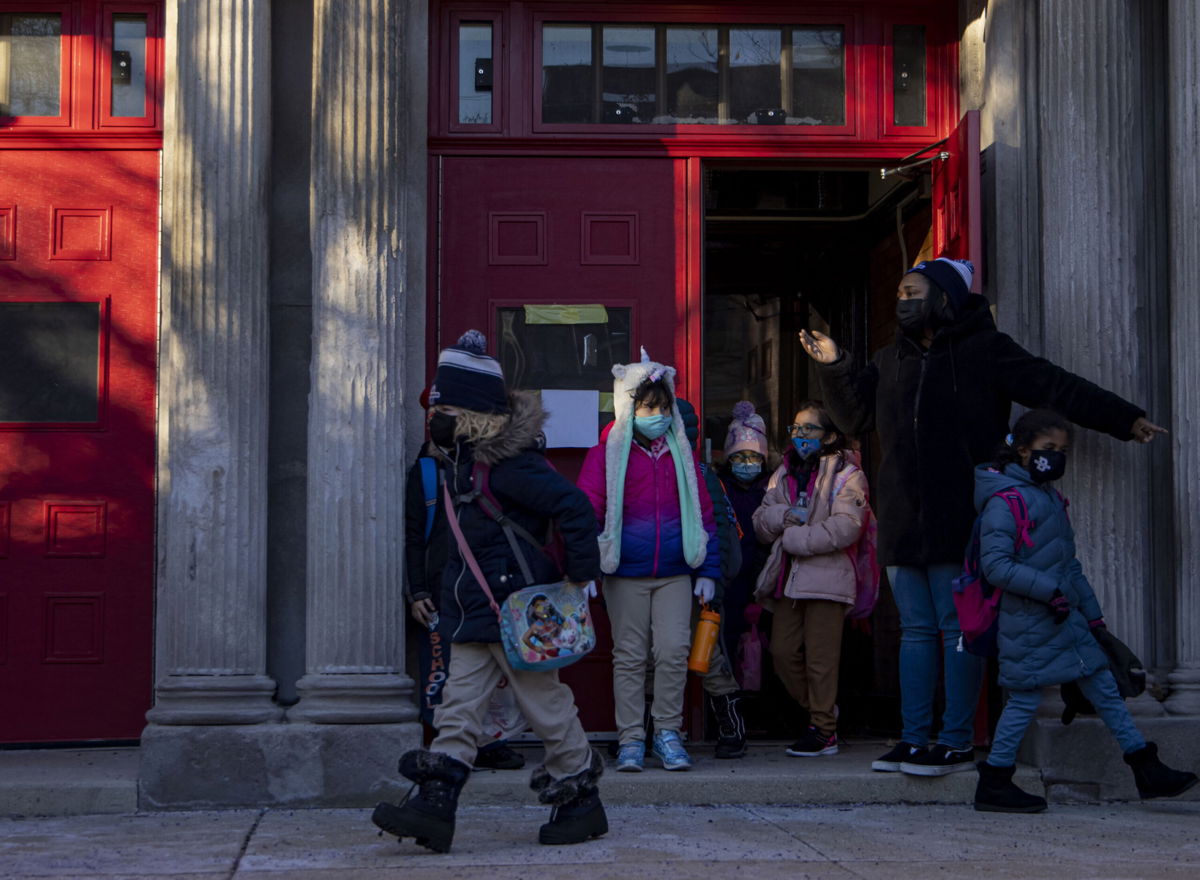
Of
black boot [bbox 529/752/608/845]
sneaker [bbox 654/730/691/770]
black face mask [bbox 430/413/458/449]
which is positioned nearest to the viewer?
black boot [bbox 529/752/608/845]

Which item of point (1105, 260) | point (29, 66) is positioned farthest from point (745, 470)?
point (29, 66)

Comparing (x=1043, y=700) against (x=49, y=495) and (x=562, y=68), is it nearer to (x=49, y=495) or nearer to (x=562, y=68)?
(x=562, y=68)

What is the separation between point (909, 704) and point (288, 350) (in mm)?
3404

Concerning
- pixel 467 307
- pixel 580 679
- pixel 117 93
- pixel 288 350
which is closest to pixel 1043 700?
pixel 580 679

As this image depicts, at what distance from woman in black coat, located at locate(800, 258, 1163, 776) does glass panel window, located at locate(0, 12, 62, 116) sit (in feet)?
13.0

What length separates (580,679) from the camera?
852cm

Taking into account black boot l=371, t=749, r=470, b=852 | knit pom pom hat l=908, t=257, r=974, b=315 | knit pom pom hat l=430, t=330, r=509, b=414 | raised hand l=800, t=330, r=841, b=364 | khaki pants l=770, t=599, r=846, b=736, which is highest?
knit pom pom hat l=908, t=257, r=974, b=315

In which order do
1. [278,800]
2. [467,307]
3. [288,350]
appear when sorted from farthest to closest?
1. [467,307]
2. [288,350]
3. [278,800]

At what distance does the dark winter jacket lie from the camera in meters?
7.87

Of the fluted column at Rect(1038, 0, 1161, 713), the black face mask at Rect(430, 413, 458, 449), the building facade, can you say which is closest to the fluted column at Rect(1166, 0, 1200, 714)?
the building facade

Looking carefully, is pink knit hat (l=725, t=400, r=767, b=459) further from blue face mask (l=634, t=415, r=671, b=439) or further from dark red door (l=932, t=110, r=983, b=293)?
dark red door (l=932, t=110, r=983, b=293)

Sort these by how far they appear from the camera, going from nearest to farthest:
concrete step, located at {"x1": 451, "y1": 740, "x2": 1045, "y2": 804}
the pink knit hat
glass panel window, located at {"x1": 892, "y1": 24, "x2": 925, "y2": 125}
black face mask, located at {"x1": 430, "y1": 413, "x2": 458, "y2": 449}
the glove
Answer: black face mask, located at {"x1": 430, "y1": 413, "x2": 458, "y2": 449}
the glove
concrete step, located at {"x1": 451, "y1": 740, "x2": 1045, "y2": 804}
glass panel window, located at {"x1": 892, "y1": 24, "x2": 925, "y2": 125}
the pink knit hat

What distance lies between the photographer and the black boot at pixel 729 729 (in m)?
8.30

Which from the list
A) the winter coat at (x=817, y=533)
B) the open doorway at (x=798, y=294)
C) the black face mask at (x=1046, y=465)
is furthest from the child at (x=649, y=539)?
the black face mask at (x=1046, y=465)
